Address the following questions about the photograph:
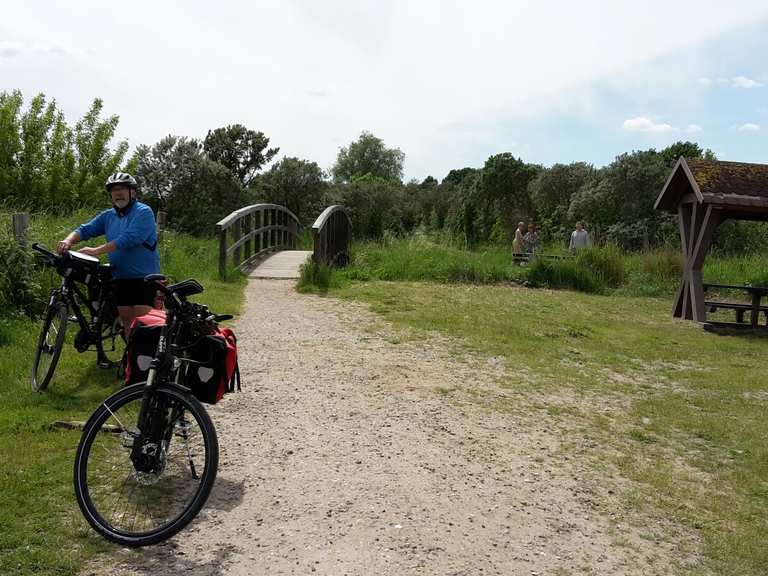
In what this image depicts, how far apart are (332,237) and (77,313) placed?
405 inches

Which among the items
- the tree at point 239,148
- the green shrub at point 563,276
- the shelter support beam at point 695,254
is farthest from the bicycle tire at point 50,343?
the tree at point 239,148

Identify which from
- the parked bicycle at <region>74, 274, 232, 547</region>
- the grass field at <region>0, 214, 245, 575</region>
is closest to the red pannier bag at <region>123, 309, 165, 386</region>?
the parked bicycle at <region>74, 274, 232, 547</region>

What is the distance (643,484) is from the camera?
4492 mm

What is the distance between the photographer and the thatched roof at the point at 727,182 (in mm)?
11109

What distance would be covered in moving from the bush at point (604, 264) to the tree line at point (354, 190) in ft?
13.8

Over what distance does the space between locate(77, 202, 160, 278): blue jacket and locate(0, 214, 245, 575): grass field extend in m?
1.05

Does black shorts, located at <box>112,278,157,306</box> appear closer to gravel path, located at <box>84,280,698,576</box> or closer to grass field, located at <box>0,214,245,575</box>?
grass field, located at <box>0,214,245,575</box>

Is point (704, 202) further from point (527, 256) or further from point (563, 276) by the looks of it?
point (527, 256)

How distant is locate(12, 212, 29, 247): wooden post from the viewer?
7758 mm

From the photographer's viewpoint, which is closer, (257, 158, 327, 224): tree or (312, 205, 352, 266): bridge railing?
(312, 205, 352, 266): bridge railing

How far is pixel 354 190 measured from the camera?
94.6ft

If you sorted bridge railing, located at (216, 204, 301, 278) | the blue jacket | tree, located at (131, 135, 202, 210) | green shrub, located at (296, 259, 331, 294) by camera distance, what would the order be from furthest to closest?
tree, located at (131, 135, 202, 210) → bridge railing, located at (216, 204, 301, 278) → green shrub, located at (296, 259, 331, 294) → the blue jacket

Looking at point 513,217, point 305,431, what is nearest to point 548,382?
point 305,431

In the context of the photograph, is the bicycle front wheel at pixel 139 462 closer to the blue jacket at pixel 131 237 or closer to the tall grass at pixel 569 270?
the blue jacket at pixel 131 237
